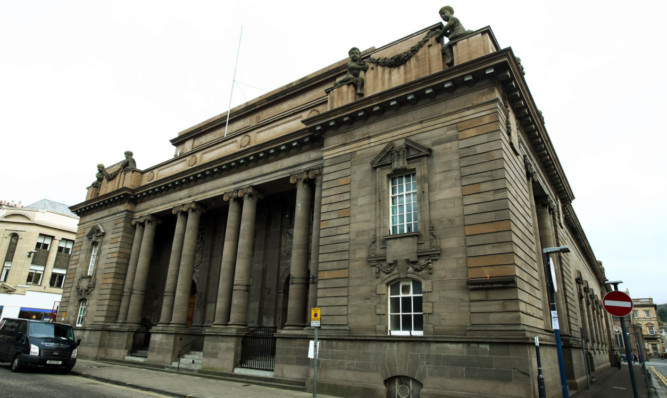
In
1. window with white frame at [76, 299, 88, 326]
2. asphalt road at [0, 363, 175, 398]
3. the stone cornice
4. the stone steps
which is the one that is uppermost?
the stone cornice

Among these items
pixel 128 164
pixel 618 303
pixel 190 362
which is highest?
pixel 128 164

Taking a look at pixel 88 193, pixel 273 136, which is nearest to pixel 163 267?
pixel 88 193

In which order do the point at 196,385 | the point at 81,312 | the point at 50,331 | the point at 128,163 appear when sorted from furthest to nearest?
the point at 128,163
the point at 81,312
the point at 50,331
the point at 196,385

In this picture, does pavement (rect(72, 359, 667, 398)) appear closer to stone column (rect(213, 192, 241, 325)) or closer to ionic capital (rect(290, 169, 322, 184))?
stone column (rect(213, 192, 241, 325))

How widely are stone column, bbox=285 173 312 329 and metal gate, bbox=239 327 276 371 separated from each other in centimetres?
163

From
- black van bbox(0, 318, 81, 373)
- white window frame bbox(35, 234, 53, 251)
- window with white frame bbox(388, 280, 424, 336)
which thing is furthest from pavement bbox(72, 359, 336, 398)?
white window frame bbox(35, 234, 53, 251)

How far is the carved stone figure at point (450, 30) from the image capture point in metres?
15.4

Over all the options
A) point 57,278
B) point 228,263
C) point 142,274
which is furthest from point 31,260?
point 228,263

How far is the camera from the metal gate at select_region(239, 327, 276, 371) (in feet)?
60.4

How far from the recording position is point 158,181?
86.6 ft

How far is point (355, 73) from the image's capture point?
1809 centimetres

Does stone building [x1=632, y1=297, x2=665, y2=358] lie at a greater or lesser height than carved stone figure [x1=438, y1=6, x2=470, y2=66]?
lesser

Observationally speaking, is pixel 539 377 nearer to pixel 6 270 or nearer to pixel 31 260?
pixel 31 260

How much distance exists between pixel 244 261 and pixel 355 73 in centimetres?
1053
